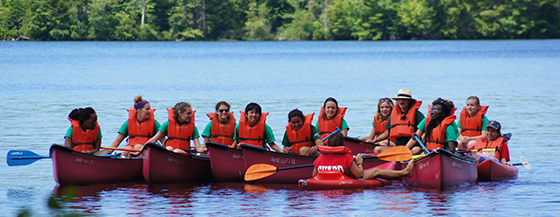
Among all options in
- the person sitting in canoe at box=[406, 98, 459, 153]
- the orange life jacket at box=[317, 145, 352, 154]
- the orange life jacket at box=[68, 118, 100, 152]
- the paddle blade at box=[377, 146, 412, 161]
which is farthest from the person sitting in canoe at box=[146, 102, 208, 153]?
the person sitting in canoe at box=[406, 98, 459, 153]

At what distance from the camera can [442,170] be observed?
31.8 feet

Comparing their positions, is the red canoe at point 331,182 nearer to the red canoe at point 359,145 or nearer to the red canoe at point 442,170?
Answer: the red canoe at point 442,170

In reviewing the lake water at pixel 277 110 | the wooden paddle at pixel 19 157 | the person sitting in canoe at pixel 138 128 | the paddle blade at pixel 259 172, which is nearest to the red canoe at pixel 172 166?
Answer: the lake water at pixel 277 110

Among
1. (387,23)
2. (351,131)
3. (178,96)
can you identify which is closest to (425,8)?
(387,23)

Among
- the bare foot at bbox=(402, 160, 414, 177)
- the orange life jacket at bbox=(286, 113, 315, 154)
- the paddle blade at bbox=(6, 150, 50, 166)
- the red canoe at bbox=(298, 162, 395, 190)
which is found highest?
the orange life jacket at bbox=(286, 113, 315, 154)

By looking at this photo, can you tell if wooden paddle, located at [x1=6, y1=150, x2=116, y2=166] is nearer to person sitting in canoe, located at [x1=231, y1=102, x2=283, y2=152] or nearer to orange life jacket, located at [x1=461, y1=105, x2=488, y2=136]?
person sitting in canoe, located at [x1=231, y1=102, x2=283, y2=152]

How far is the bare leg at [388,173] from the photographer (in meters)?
10.0

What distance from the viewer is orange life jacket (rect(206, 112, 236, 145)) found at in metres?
11.2

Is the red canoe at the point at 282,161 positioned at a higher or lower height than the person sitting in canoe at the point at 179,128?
lower

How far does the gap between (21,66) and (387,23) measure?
187 ft

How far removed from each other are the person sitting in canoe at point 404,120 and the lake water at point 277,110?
100 cm

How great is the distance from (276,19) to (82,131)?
94.7 meters

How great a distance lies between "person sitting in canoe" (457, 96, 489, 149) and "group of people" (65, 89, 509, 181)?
44 millimetres

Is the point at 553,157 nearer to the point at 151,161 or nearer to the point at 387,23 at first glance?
the point at 151,161
